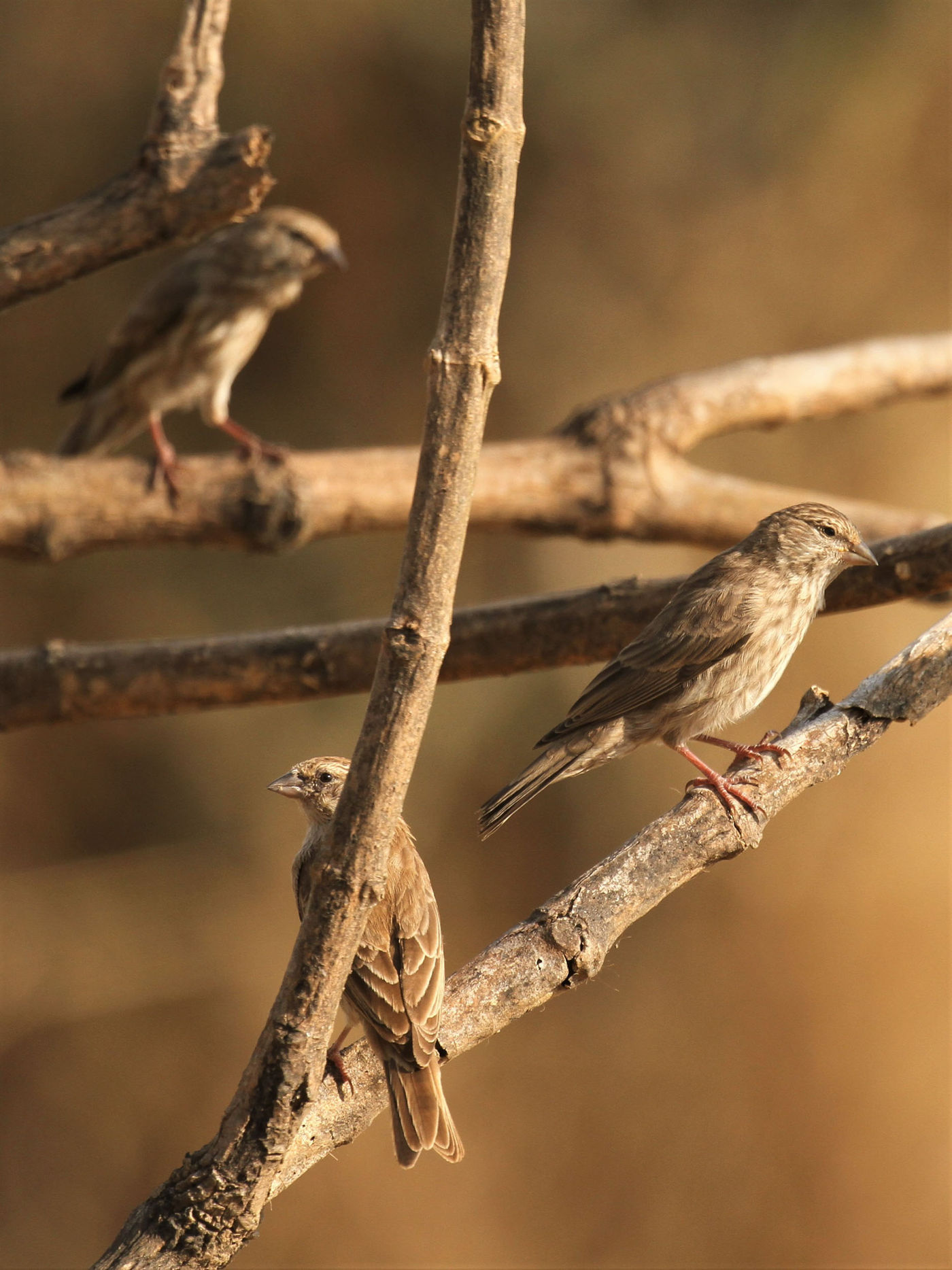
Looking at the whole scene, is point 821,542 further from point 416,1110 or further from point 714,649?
point 416,1110

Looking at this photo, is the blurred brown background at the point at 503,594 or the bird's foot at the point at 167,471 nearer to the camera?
the bird's foot at the point at 167,471

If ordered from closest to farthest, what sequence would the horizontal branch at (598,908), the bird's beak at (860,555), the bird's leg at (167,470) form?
the horizontal branch at (598,908)
the bird's beak at (860,555)
the bird's leg at (167,470)

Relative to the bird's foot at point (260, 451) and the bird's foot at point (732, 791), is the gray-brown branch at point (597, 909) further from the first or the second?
the bird's foot at point (260, 451)

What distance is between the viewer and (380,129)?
7.62 m

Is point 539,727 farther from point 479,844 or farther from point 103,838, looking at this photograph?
point 103,838

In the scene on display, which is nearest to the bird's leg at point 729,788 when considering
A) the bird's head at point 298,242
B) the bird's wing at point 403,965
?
the bird's wing at point 403,965

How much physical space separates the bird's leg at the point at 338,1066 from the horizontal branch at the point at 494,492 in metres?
1.97

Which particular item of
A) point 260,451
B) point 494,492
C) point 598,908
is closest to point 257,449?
point 260,451

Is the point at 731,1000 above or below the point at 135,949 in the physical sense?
below

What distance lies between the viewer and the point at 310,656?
11.8 feet

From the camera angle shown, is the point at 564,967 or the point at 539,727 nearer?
the point at 564,967

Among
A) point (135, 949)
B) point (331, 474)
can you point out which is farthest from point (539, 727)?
point (331, 474)

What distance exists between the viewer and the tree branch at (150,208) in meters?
3.15

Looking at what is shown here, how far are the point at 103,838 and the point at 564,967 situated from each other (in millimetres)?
6005
